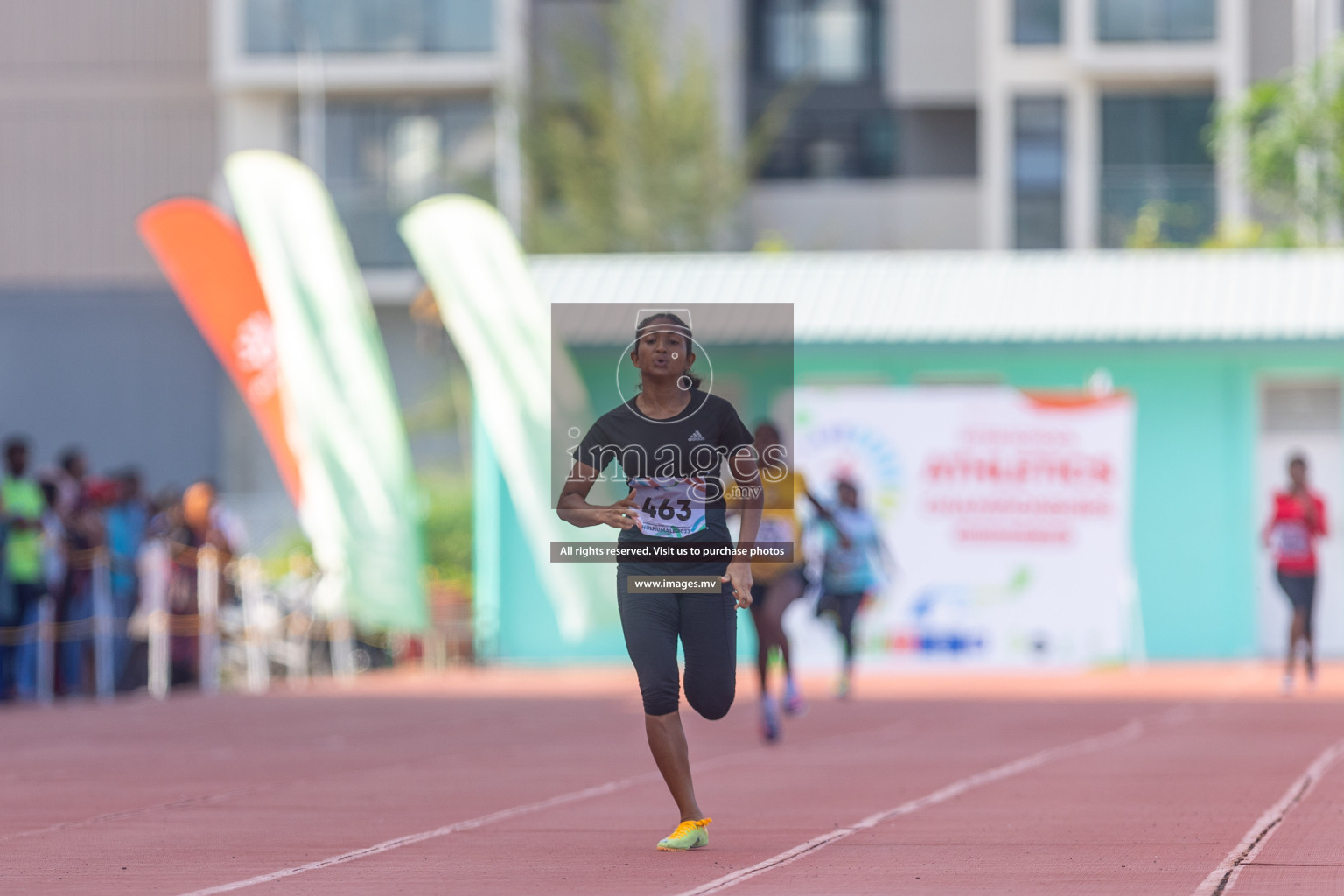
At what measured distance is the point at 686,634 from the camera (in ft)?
27.4

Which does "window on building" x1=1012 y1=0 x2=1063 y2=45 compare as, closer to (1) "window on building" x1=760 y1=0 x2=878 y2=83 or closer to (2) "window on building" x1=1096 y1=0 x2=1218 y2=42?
(2) "window on building" x1=1096 y1=0 x2=1218 y2=42

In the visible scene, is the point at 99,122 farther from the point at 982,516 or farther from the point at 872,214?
the point at 982,516

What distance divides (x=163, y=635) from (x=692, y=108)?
1907 cm

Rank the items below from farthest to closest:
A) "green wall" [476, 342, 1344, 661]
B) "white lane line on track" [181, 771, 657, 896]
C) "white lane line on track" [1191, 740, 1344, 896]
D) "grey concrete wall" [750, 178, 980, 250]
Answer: "grey concrete wall" [750, 178, 980, 250], "green wall" [476, 342, 1344, 661], "white lane line on track" [181, 771, 657, 896], "white lane line on track" [1191, 740, 1344, 896]

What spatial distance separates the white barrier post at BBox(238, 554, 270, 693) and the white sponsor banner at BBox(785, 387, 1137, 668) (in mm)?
5414

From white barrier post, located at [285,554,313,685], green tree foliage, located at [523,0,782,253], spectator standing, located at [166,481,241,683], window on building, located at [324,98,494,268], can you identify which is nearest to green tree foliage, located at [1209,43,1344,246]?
green tree foliage, located at [523,0,782,253]

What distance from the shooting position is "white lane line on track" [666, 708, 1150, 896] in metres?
7.75

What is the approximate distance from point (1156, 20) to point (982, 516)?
63.6ft

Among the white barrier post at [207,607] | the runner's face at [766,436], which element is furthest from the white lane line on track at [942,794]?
the white barrier post at [207,607]

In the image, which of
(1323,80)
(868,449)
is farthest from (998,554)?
(1323,80)

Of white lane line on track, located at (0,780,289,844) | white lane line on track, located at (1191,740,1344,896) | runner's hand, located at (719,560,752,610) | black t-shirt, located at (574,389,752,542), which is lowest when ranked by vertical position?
white lane line on track, located at (0,780,289,844)

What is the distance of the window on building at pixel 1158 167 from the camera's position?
129 feet

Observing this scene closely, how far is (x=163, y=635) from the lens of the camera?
2016 centimetres

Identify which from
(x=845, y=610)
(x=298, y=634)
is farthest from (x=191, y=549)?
(x=845, y=610)
